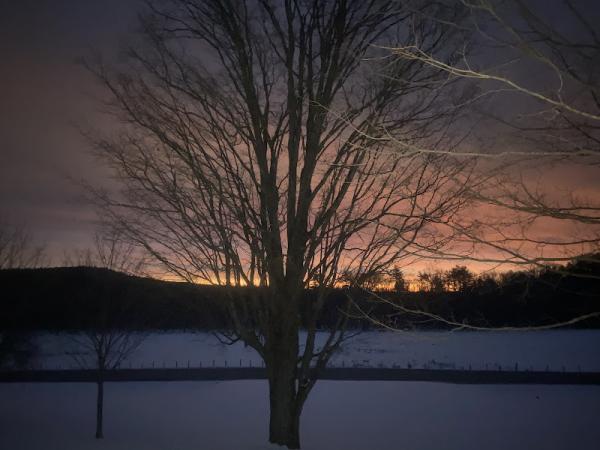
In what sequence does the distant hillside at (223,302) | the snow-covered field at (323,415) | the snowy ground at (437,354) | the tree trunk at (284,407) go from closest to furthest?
1. the distant hillside at (223,302)
2. the tree trunk at (284,407)
3. the snow-covered field at (323,415)
4. the snowy ground at (437,354)

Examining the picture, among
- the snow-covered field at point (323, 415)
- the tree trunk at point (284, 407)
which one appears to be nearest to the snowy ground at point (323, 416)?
the snow-covered field at point (323, 415)

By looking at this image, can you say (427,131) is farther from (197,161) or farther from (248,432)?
(248,432)

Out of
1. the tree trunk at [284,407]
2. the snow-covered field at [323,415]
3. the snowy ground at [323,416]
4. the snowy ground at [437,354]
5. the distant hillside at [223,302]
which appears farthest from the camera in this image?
the snowy ground at [437,354]

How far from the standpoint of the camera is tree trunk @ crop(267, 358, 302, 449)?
6832 mm

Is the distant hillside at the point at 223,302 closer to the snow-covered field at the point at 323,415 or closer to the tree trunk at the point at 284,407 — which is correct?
the snow-covered field at the point at 323,415

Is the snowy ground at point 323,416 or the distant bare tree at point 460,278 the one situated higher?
the distant bare tree at point 460,278

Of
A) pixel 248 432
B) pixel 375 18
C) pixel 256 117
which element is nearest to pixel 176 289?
pixel 256 117

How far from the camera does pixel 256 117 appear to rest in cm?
701

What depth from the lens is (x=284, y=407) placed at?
22.5 feet

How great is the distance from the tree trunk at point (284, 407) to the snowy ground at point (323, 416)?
21.0 inches

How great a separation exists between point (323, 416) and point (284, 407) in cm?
1304

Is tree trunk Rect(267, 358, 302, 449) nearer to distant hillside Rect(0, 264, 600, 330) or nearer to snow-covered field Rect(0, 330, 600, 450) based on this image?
snow-covered field Rect(0, 330, 600, 450)

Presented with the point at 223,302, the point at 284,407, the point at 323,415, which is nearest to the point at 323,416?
the point at 323,415

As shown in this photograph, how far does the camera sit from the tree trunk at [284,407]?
683 centimetres
